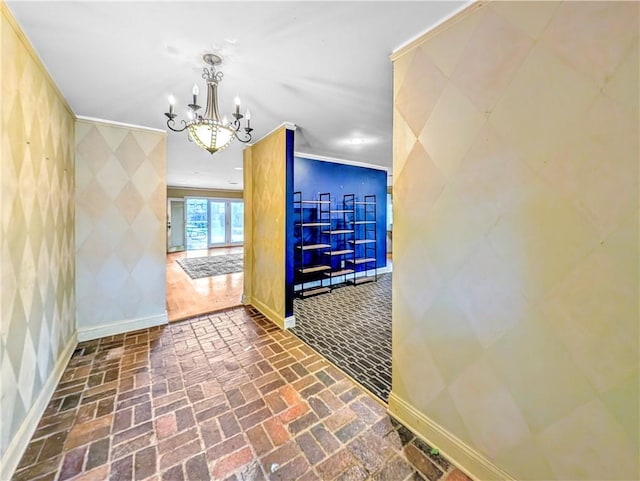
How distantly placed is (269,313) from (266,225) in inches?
47.0

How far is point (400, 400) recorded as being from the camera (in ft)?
5.64

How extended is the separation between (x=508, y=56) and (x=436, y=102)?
0.35 meters

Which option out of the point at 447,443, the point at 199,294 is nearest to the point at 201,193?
the point at 199,294

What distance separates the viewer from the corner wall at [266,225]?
315 centimetres

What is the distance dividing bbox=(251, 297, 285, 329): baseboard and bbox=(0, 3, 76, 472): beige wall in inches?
77.7

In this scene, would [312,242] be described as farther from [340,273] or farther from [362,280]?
[362,280]

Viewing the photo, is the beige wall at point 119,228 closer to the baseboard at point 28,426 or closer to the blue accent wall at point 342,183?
the baseboard at point 28,426

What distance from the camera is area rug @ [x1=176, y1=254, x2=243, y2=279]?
20.2 feet

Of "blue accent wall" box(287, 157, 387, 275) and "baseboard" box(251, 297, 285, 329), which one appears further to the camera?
"blue accent wall" box(287, 157, 387, 275)

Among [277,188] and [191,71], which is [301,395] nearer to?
[277,188]

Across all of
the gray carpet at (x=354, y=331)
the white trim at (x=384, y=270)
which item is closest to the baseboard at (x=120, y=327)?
the gray carpet at (x=354, y=331)

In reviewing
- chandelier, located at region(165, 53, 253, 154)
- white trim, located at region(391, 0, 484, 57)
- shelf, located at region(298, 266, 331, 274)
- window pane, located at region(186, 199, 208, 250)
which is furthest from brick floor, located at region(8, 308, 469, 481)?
window pane, located at region(186, 199, 208, 250)

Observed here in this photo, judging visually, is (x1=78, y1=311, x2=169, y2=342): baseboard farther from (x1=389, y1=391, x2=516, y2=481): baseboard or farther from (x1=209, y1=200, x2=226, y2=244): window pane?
(x1=209, y1=200, x2=226, y2=244): window pane

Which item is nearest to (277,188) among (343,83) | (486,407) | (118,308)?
(343,83)
